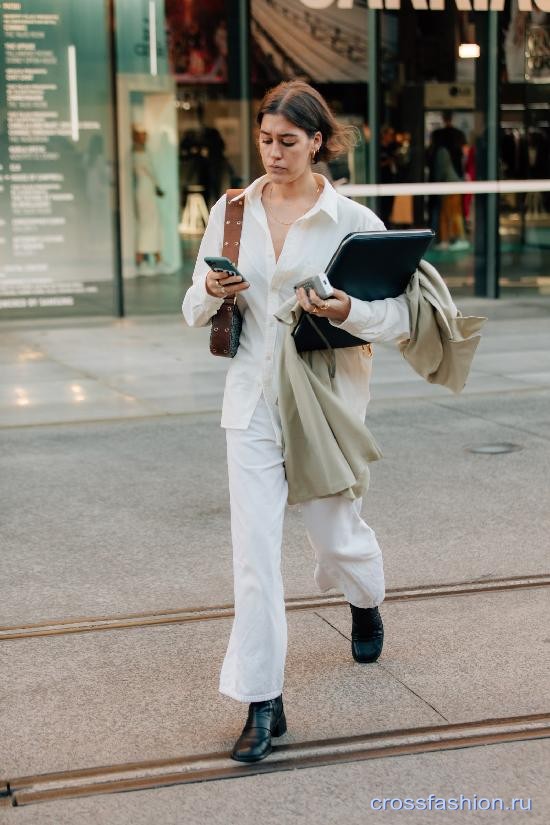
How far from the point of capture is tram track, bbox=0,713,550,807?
380 centimetres

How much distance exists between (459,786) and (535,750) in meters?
0.36

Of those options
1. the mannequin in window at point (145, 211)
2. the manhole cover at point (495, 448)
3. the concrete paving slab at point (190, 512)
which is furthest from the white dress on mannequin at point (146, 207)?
the manhole cover at point (495, 448)

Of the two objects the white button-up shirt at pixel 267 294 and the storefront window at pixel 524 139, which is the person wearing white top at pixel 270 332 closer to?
the white button-up shirt at pixel 267 294

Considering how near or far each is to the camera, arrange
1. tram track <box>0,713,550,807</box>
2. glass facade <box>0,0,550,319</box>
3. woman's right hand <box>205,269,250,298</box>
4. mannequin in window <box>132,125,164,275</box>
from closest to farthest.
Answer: tram track <box>0,713,550,807</box> < woman's right hand <box>205,269,250,298</box> < glass facade <box>0,0,550,319</box> < mannequin in window <box>132,125,164,275</box>

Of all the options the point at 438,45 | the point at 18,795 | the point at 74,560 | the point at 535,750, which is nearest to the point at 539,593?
the point at 535,750

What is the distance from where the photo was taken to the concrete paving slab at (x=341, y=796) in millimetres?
3588

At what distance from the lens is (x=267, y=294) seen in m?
4.13

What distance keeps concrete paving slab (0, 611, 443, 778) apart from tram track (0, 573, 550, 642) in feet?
0.27

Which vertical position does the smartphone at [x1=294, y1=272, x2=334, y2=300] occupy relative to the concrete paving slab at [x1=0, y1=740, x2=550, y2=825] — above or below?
above

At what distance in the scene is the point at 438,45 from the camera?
16094 millimetres

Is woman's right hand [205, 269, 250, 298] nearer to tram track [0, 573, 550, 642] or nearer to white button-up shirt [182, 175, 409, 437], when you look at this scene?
white button-up shirt [182, 175, 409, 437]

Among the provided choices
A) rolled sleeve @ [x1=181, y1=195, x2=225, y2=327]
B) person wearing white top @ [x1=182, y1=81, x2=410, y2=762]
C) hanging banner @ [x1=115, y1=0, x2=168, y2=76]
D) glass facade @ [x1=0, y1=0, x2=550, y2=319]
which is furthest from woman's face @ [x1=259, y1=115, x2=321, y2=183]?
hanging banner @ [x1=115, y1=0, x2=168, y2=76]

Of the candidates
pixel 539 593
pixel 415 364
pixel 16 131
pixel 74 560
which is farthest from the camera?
pixel 16 131

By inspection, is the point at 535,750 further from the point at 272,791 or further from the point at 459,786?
the point at 272,791
